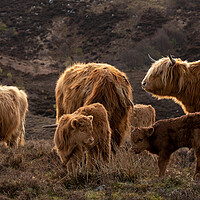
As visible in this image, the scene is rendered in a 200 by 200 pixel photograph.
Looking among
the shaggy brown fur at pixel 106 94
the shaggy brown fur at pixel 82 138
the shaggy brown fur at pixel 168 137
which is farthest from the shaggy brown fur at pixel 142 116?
the shaggy brown fur at pixel 168 137

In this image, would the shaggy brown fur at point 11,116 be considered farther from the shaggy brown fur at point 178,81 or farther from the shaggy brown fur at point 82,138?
the shaggy brown fur at point 82,138

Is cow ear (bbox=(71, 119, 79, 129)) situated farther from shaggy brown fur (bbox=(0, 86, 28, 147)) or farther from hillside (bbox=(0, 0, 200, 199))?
hillside (bbox=(0, 0, 200, 199))

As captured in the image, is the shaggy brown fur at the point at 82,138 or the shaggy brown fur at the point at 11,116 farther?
the shaggy brown fur at the point at 11,116

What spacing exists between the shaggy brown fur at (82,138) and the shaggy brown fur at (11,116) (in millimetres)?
3740

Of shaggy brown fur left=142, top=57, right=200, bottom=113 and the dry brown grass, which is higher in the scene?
shaggy brown fur left=142, top=57, right=200, bottom=113

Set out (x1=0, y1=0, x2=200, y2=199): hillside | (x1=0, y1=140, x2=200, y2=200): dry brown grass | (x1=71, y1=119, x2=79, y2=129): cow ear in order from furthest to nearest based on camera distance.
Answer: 1. (x1=0, y1=0, x2=200, y2=199): hillside
2. (x1=71, y1=119, x2=79, y2=129): cow ear
3. (x1=0, y1=140, x2=200, y2=200): dry brown grass

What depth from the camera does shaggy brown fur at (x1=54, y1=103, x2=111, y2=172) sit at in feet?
14.5

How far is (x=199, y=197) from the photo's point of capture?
3342 mm

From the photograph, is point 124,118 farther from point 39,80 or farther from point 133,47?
point 133,47

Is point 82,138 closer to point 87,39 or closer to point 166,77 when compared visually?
point 166,77

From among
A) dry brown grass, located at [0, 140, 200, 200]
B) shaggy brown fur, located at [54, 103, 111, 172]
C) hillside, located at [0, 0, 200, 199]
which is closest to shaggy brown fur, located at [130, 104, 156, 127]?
dry brown grass, located at [0, 140, 200, 200]

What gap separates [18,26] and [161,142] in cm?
4437

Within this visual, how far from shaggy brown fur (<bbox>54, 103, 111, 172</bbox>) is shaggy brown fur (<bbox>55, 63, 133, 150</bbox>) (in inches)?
19.8

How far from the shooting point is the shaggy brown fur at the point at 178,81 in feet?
18.7
